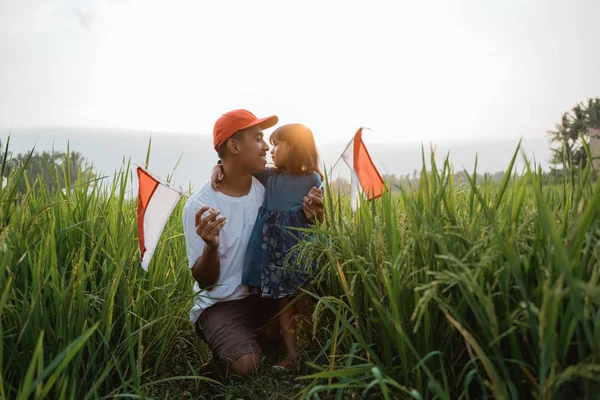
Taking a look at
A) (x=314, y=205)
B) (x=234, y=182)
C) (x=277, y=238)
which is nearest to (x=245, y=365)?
(x=277, y=238)

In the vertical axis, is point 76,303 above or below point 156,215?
below

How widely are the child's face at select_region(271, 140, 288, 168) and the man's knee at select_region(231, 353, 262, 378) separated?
1173mm

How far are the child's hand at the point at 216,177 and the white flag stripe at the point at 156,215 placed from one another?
0.24 m

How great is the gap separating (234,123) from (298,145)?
43cm

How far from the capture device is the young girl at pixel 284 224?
2797 millimetres

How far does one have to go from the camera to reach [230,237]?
10.0 ft

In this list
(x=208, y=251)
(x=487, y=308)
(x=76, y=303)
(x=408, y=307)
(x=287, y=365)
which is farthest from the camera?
(x=208, y=251)

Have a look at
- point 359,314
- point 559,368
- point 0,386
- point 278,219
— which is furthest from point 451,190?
point 0,386

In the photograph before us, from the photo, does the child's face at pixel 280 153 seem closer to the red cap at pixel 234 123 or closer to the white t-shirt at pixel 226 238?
the red cap at pixel 234 123

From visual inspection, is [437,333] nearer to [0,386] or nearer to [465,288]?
[465,288]

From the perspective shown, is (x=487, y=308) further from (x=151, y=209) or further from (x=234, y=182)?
(x=234, y=182)

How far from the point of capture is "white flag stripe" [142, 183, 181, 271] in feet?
8.56

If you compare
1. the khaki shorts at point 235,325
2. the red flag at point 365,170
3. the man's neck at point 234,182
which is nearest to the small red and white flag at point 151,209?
the man's neck at point 234,182

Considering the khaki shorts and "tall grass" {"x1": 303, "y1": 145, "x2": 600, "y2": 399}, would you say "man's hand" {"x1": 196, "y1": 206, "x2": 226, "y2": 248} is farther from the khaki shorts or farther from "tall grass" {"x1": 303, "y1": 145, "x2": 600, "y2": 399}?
"tall grass" {"x1": 303, "y1": 145, "x2": 600, "y2": 399}
